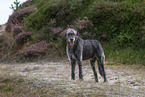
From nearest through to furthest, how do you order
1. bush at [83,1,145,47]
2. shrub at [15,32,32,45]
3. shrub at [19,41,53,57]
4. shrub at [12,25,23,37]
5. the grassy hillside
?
the grassy hillside
bush at [83,1,145,47]
shrub at [19,41,53,57]
shrub at [15,32,32,45]
shrub at [12,25,23,37]

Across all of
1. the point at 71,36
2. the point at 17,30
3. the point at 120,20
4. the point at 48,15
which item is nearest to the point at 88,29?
the point at 120,20

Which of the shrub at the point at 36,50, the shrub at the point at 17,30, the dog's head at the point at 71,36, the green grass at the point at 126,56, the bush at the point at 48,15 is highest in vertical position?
the bush at the point at 48,15

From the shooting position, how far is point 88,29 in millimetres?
15008

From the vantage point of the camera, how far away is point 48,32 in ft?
58.1

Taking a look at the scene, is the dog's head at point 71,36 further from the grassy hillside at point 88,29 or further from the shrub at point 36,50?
the shrub at point 36,50

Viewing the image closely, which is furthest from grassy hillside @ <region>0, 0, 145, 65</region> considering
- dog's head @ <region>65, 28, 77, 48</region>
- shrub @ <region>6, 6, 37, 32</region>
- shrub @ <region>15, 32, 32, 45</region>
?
dog's head @ <region>65, 28, 77, 48</region>

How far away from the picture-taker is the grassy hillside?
41.6 feet

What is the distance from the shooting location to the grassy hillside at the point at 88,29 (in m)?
12.7

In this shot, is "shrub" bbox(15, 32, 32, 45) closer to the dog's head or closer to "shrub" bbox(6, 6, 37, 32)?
"shrub" bbox(6, 6, 37, 32)

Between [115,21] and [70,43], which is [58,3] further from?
[70,43]

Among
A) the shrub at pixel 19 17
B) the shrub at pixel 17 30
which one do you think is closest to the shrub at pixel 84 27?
the shrub at pixel 17 30

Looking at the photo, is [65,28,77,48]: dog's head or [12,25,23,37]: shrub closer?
[65,28,77,48]: dog's head

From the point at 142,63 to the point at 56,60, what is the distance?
237 inches

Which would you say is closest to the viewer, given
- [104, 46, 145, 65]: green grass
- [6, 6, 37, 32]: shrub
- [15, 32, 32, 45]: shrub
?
[104, 46, 145, 65]: green grass
